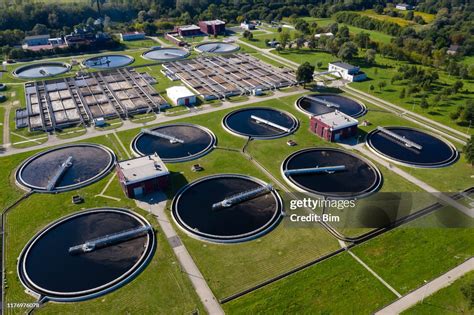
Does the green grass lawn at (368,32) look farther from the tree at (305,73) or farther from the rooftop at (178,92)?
the rooftop at (178,92)

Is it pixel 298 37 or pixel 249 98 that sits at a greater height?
pixel 298 37

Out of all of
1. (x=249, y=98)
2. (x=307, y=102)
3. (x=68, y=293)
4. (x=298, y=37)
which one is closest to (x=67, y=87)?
(x=249, y=98)

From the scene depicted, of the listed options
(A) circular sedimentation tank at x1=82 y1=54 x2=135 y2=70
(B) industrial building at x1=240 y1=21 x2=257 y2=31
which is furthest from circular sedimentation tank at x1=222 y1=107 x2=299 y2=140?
(B) industrial building at x1=240 y1=21 x2=257 y2=31

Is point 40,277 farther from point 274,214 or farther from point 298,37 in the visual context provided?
point 298,37

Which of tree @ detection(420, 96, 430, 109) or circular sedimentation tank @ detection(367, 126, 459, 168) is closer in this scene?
circular sedimentation tank @ detection(367, 126, 459, 168)

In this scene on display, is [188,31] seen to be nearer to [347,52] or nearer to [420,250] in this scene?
[347,52]

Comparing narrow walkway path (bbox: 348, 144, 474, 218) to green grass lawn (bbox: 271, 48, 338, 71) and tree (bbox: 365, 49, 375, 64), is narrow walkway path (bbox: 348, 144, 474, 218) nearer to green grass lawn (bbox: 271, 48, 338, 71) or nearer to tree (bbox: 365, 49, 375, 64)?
green grass lawn (bbox: 271, 48, 338, 71)
